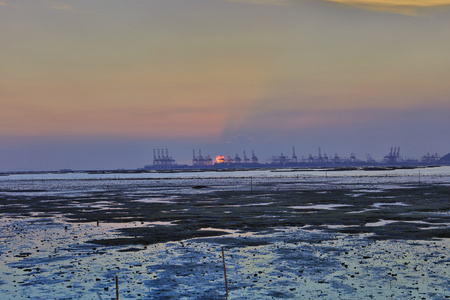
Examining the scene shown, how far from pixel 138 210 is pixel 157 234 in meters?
17.0

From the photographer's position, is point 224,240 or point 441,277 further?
point 224,240

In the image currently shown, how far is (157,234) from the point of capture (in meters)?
28.1

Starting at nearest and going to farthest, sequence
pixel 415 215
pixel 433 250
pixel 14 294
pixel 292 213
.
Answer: pixel 14 294 → pixel 433 250 → pixel 415 215 → pixel 292 213

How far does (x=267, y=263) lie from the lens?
1927 centimetres

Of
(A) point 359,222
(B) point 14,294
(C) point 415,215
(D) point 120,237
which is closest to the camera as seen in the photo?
(B) point 14,294

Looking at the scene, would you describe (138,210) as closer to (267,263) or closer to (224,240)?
(224,240)

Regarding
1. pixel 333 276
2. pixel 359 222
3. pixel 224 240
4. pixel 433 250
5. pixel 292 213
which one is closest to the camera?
pixel 333 276

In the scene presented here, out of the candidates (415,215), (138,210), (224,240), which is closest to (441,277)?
(224,240)

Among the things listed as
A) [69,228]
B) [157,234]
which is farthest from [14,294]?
[69,228]

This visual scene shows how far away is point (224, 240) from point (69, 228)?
488 inches

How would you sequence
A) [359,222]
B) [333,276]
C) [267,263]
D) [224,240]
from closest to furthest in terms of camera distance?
1. [333,276]
2. [267,263]
3. [224,240]
4. [359,222]

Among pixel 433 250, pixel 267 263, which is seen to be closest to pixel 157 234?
pixel 267 263

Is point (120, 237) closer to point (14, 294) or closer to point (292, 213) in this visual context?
point (14, 294)

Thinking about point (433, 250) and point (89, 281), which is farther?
point (433, 250)
